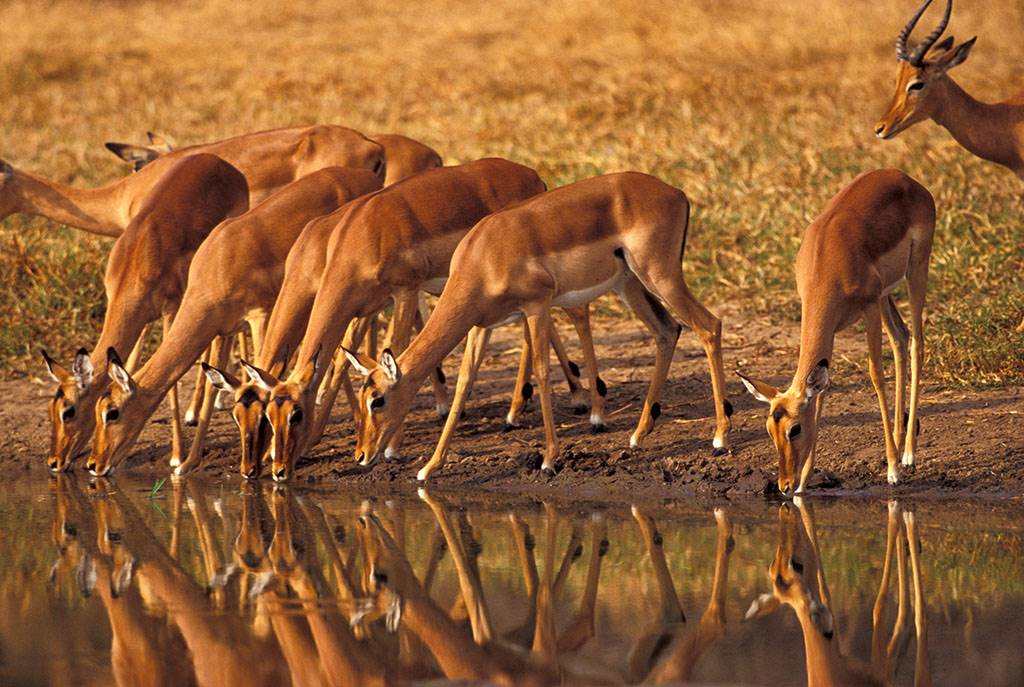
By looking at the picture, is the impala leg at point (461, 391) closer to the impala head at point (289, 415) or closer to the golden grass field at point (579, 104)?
the impala head at point (289, 415)

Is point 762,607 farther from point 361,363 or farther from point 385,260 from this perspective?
point 385,260

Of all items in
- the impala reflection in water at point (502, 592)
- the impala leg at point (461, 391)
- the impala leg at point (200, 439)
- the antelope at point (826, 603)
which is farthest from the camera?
the impala leg at point (200, 439)

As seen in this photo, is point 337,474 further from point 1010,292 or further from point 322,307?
point 1010,292

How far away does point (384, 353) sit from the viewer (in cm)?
816

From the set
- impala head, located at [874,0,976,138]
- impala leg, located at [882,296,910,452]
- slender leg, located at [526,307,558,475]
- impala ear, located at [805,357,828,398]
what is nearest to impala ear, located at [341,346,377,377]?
slender leg, located at [526,307,558,475]

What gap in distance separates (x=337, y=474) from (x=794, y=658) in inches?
156

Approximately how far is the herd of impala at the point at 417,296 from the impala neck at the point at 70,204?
1.08m

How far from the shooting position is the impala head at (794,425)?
7.63m

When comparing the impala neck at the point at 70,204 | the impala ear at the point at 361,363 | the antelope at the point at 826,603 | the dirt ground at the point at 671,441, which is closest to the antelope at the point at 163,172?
the impala neck at the point at 70,204

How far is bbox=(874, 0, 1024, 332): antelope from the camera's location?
1064 centimetres

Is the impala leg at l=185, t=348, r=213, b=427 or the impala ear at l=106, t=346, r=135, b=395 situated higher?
the impala ear at l=106, t=346, r=135, b=395

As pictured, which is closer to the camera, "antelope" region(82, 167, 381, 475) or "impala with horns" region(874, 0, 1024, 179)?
"antelope" region(82, 167, 381, 475)

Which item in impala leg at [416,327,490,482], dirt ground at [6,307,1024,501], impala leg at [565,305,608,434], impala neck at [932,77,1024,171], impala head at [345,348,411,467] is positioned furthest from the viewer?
impala neck at [932,77,1024,171]

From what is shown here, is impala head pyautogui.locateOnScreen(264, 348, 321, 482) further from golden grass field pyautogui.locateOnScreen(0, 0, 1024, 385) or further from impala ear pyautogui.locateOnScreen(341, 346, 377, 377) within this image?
golden grass field pyautogui.locateOnScreen(0, 0, 1024, 385)
